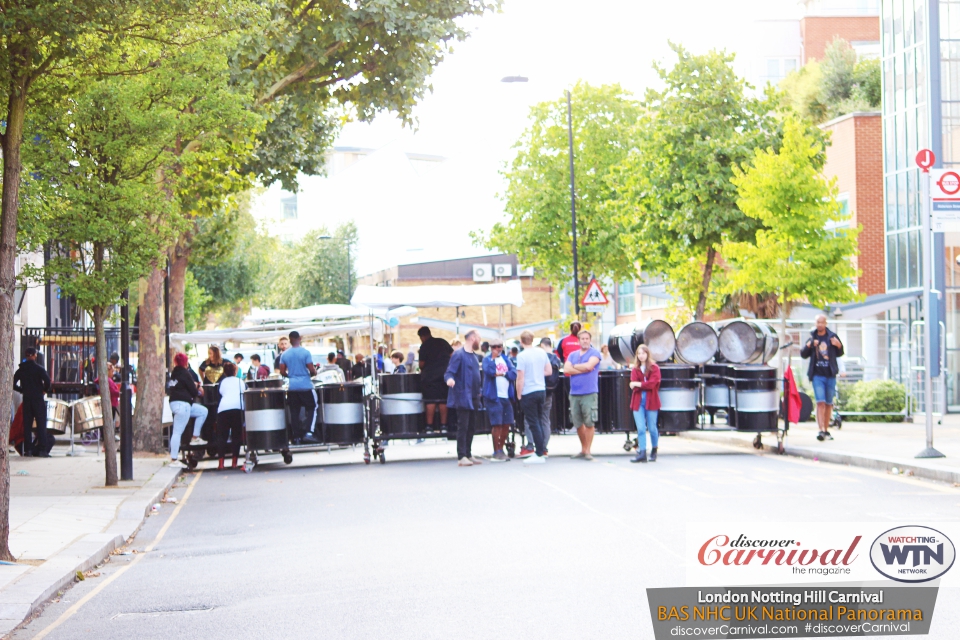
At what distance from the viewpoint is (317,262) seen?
82000 mm

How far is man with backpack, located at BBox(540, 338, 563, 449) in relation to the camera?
1938 centimetres

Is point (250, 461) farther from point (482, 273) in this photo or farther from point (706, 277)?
point (482, 273)

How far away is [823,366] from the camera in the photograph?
811 inches

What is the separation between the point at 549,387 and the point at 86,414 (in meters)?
9.18

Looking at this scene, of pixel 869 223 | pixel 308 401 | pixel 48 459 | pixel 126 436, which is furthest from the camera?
pixel 869 223

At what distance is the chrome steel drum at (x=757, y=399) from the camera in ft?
63.2

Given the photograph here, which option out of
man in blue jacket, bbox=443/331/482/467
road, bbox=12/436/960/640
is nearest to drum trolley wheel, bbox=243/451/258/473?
road, bbox=12/436/960/640

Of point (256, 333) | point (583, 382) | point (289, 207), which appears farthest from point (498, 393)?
point (289, 207)

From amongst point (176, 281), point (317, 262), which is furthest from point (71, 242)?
point (317, 262)

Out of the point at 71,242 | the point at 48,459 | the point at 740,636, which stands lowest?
the point at 48,459

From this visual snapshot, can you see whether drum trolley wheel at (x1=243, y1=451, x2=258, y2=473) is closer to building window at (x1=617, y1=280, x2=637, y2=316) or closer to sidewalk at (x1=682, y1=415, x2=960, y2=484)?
sidewalk at (x1=682, y1=415, x2=960, y2=484)

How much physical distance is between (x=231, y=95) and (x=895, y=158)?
21254 mm

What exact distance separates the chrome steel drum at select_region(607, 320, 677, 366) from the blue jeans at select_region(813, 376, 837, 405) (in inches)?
98.4

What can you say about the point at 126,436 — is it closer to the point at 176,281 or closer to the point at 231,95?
the point at 231,95
